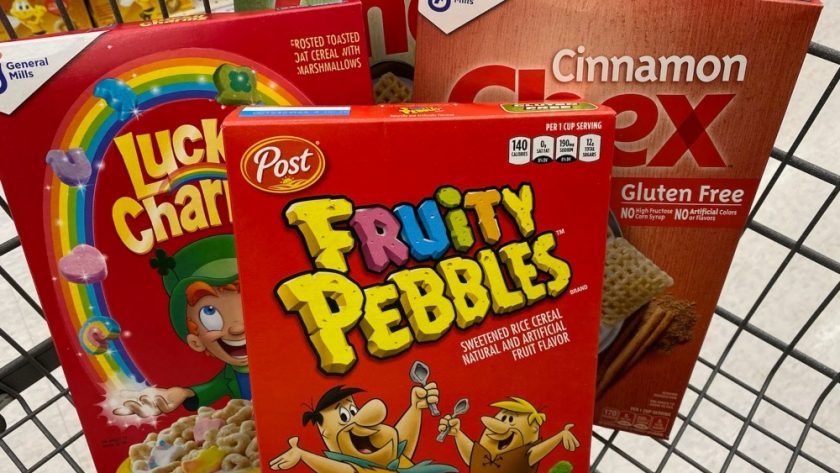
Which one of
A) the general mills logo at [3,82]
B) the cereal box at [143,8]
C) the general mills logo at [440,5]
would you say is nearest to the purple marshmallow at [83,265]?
the general mills logo at [3,82]

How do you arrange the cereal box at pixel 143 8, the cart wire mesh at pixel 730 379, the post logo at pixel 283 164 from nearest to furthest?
1. the post logo at pixel 283 164
2. the cart wire mesh at pixel 730 379
3. the cereal box at pixel 143 8

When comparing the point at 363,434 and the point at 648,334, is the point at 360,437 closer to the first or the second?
the point at 363,434

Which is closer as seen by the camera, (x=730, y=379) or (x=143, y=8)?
(x=730, y=379)

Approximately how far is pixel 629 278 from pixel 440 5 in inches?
11.9

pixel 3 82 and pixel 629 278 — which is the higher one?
pixel 3 82

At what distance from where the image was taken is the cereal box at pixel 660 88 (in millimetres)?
542

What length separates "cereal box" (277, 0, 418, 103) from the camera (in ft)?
2.01

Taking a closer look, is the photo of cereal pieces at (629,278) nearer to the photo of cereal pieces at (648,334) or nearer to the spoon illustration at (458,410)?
the photo of cereal pieces at (648,334)

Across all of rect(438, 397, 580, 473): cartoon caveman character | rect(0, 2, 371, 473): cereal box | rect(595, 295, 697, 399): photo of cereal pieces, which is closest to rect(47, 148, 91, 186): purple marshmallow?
rect(0, 2, 371, 473): cereal box

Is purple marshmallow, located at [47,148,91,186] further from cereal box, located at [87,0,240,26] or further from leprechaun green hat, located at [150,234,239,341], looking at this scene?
cereal box, located at [87,0,240,26]

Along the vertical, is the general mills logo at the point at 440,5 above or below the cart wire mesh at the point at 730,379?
above

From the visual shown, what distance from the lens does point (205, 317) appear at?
2.06ft

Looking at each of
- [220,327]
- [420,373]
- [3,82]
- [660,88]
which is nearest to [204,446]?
[220,327]

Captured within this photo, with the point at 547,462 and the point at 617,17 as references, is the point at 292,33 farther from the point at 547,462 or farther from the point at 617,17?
the point at 547,462
